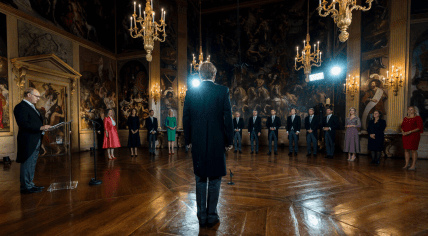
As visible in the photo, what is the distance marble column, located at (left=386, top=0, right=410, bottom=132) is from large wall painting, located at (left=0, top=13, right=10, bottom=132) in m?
13.5

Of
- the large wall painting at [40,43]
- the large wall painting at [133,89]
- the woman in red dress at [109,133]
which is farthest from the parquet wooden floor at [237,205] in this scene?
the large wall painting at [133,89]

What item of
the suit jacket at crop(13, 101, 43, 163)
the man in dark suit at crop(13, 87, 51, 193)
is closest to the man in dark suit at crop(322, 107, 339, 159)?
the man in dark suit at crop(13, 87, 51, 193)

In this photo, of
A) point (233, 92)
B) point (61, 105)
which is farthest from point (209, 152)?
point (233, 92)

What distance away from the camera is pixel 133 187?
Result: 12.6 ft

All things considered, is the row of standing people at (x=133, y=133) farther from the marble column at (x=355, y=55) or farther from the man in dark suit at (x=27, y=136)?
the marble column at (x=355, y=55)

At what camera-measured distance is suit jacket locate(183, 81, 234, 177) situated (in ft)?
7.49

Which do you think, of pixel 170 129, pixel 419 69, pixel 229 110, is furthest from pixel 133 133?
pixel 419 69

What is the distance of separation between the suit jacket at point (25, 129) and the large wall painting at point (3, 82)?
486cm

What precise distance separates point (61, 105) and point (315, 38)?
44.3 feet

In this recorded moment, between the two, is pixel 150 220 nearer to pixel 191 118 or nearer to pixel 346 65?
pixel 191 118

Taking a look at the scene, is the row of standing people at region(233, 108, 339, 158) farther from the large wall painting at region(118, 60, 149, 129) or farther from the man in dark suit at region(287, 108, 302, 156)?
the large wall painting at region(118, 60, 149, 129)

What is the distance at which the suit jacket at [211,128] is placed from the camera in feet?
7.49

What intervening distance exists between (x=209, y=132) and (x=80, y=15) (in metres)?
11.1

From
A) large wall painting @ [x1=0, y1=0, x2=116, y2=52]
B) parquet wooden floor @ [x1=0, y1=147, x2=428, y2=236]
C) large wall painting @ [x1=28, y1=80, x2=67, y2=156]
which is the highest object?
large wall painting @ [x1=0, y1=0, x2=116, y2=52]
